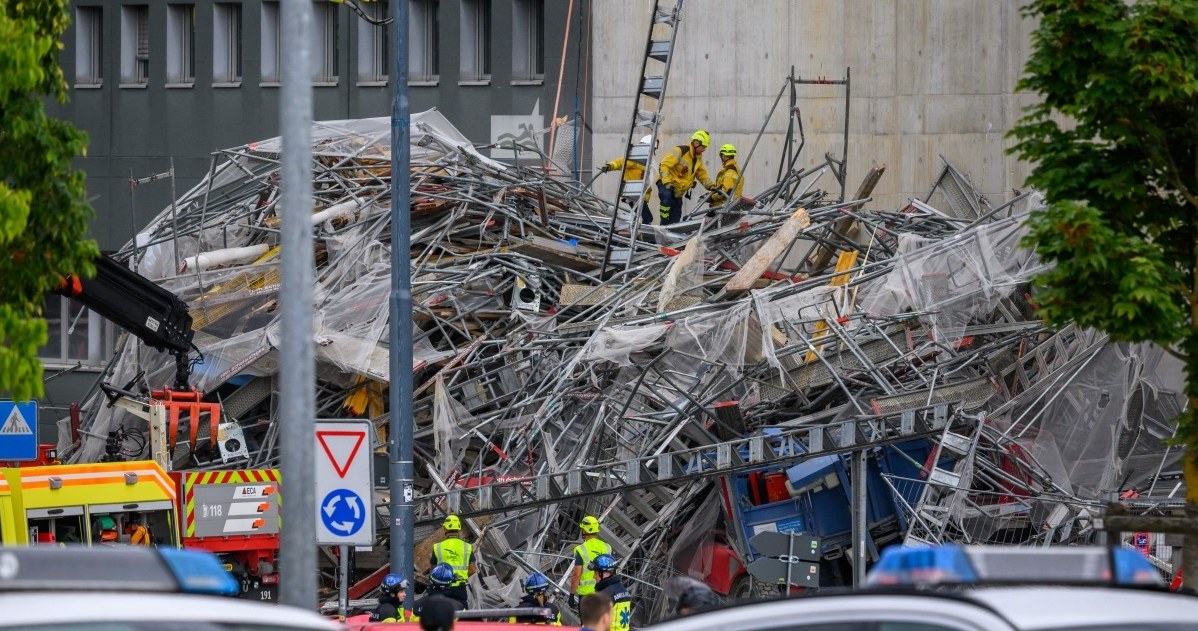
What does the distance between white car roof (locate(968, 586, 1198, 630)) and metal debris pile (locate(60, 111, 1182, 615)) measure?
8.98 m

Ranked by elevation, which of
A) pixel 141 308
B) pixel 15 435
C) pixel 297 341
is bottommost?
pixel 15 435

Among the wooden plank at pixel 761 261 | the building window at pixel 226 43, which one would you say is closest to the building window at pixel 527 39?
the building window at pixel 226 43

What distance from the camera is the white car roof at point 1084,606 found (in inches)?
180

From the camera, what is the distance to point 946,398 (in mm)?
14875

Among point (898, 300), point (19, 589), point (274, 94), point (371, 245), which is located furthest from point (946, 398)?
point (274, 94)

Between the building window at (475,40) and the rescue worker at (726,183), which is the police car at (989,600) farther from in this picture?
the building window at (475,40)

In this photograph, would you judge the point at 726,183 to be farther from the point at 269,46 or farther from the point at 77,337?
the point at 77,337

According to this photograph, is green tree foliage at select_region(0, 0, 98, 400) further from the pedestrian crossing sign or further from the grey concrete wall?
the grey concrete wall

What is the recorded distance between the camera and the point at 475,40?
29.8 meters

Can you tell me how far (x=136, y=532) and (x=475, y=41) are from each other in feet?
55.8

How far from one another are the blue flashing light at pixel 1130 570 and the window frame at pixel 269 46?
27.0m

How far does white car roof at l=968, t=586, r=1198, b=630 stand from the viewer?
180 inches

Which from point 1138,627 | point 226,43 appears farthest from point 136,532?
point 226,43

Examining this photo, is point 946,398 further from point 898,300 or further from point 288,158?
point 288,158
